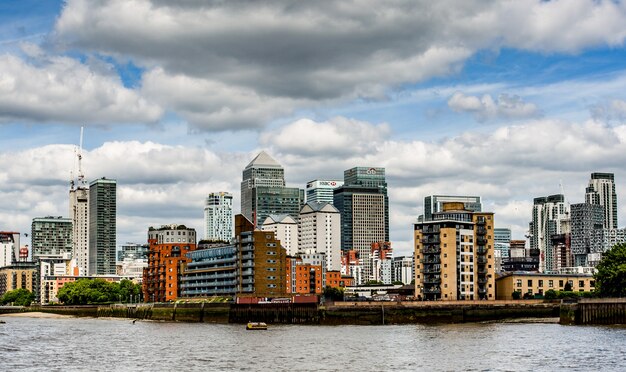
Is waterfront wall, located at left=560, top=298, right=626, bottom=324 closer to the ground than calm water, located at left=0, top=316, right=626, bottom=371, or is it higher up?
higher up

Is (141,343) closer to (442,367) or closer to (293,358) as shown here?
(293,358)

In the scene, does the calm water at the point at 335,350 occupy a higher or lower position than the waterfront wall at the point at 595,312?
lower

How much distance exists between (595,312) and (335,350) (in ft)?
231

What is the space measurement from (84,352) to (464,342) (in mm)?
55433

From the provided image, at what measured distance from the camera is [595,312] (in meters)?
189

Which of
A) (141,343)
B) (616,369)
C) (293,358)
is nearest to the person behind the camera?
(616,369)

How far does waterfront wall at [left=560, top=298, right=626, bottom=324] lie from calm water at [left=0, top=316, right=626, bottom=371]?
5.91 m

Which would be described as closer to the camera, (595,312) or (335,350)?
(335,350)

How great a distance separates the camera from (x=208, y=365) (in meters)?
119

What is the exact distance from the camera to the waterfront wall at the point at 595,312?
185250 millimetres

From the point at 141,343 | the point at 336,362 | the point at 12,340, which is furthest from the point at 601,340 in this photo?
the point at 12,340

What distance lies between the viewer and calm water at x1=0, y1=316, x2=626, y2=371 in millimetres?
116938

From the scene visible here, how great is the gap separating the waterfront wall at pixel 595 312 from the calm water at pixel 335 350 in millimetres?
5910

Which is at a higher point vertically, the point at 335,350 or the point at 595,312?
the point at 595,312
